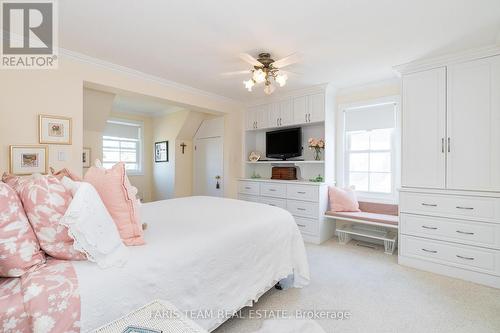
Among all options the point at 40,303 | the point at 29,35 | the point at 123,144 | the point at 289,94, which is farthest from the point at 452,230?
the point at 123,144

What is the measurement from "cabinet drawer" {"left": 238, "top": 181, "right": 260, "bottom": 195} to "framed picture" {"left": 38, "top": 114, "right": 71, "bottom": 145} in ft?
9.19

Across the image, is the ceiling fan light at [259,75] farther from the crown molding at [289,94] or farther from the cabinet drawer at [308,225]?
the cabinet drawer at [308,225]

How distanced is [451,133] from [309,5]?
211 centimetres

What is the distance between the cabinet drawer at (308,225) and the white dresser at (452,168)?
3.67 ft

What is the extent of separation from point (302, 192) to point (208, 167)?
2.18 metres

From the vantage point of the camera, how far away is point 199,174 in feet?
17.5

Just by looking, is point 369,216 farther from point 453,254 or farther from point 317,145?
point 317,145

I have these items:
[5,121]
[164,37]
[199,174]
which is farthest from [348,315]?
[199,174]

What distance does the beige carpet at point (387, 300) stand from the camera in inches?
71.0

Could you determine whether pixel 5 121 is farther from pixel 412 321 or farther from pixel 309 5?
pixel 412 321

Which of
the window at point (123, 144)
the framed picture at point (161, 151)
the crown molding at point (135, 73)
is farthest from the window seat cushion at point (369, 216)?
the window at point (123, 144)

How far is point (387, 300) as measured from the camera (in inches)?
83.7

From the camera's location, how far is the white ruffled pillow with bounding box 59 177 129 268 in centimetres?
112

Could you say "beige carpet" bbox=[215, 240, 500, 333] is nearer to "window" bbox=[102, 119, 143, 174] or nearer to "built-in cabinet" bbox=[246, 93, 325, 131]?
"built-in cabinet" bbox=[246, 93, 325, 131]
